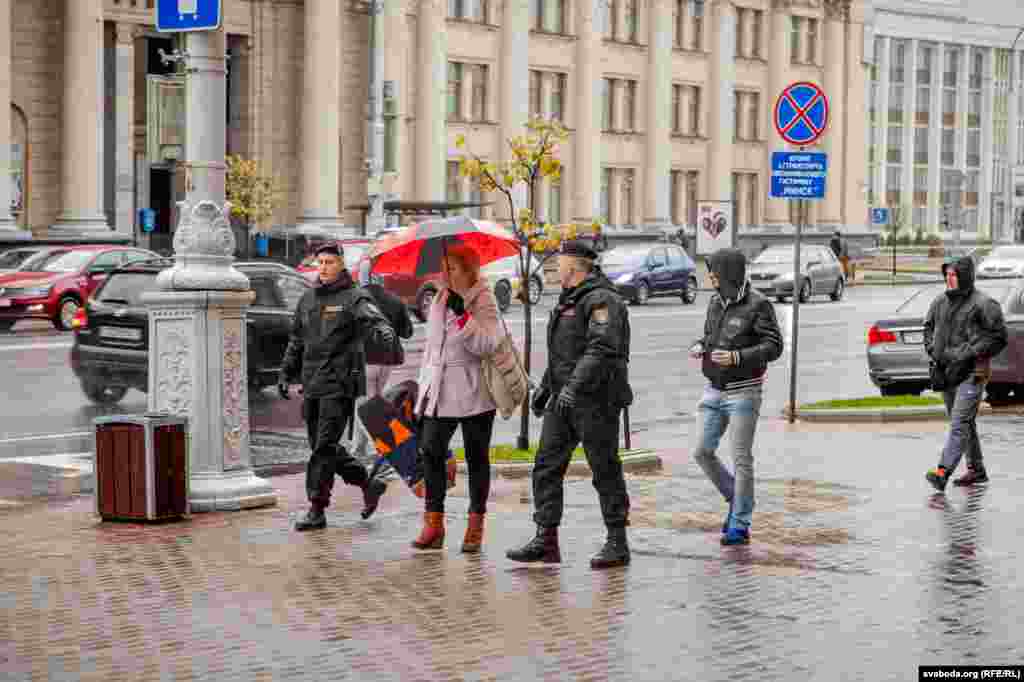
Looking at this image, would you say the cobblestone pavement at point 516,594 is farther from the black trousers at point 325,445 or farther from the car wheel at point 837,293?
the car wheel at point 837,293

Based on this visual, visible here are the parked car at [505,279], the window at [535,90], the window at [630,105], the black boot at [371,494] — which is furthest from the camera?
the window at [630,105]

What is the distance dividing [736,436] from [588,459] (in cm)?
120

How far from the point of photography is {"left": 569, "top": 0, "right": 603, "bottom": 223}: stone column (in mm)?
70188

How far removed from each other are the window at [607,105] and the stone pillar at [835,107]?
1443 cm

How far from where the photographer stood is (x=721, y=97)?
77.6 m

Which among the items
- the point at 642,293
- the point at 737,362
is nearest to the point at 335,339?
the point at 737,362

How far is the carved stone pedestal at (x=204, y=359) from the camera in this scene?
508 inches

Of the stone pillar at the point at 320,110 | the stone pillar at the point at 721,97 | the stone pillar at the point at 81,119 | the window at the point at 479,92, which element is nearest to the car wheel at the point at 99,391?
the stone pillar at the point at 81,119

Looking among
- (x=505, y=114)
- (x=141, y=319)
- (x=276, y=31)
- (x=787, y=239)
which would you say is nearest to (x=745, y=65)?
(x=787, y=239)

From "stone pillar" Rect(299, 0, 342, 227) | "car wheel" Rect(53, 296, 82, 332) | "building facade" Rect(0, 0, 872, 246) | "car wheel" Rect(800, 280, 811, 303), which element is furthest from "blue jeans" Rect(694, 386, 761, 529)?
"stone pillar" Rect(299, 0, 342, 227)

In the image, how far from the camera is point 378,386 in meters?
15.7

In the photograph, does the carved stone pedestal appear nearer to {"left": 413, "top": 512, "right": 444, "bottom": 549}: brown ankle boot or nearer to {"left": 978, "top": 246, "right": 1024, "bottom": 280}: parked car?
{"left": 413, "top": 512, "right": 444, "bottom": 549}: brown ankle boot

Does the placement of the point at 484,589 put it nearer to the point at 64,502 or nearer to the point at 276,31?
the point at 64,502

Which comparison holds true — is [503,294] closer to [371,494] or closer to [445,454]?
[371,494]
